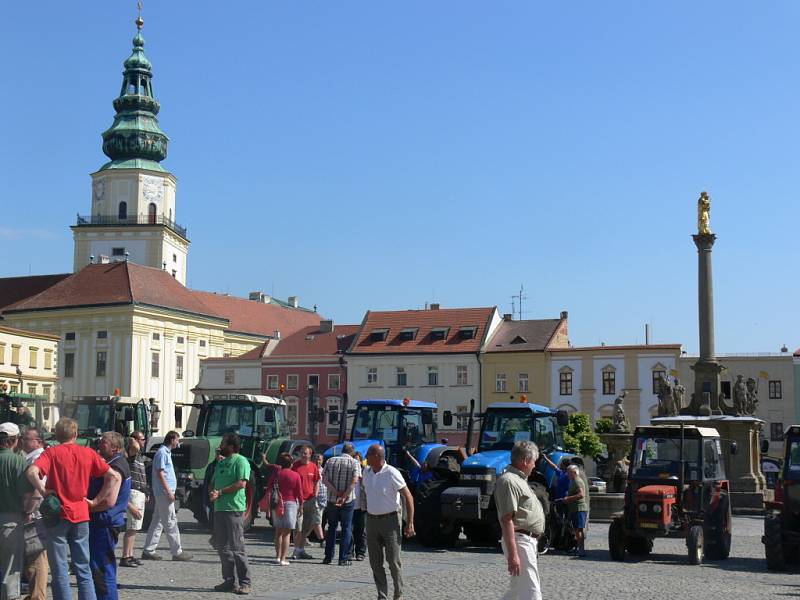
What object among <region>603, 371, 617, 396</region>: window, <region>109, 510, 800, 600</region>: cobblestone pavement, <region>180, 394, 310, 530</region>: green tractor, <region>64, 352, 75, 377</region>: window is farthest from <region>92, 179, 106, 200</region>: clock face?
<region>109, 510, 800, 600</region>: cobblestone pavement

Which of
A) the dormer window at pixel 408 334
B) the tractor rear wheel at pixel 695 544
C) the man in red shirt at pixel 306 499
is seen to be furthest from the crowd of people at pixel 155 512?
the dormer window at pixel 408 334

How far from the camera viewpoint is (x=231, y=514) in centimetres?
1283

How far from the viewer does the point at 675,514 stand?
16.8 m

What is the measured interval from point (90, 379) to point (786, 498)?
6544cm

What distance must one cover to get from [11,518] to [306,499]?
276 inches

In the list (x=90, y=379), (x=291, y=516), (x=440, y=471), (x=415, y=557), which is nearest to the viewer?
(x=291, y=516)

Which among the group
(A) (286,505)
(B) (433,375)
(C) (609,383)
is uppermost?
(B) (433,375)

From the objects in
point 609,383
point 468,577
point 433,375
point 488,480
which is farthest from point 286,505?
point 433,375

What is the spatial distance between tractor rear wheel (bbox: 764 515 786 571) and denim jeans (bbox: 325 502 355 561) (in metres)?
6.06

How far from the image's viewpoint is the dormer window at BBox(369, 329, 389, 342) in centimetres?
6888

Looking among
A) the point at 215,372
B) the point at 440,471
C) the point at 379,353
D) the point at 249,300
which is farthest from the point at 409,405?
the point at 249,300

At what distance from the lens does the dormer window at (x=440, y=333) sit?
67.4 m

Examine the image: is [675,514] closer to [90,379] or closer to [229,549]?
[229,549]

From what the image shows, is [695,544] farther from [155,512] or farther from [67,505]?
[67,505]
